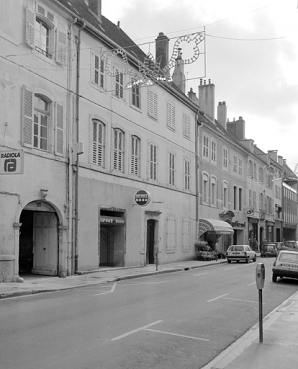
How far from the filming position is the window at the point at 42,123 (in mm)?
17812

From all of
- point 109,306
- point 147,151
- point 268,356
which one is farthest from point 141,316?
point 147,151

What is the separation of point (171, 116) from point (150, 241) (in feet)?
26.7

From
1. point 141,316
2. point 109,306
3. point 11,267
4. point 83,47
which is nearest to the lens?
point 141,316

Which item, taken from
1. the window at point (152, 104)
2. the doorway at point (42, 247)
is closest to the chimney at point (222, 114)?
the window at point (152, 104)

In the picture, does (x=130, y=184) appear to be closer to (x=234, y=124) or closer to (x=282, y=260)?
(x=282, y=260)

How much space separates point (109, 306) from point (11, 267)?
625 cm

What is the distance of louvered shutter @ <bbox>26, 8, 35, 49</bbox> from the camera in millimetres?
17938

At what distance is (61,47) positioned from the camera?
19984 mm

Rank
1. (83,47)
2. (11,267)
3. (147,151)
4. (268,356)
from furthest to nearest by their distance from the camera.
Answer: (147,151) → (83,47) → (11,267) → (268,356)

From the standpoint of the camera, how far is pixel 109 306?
1169 cm

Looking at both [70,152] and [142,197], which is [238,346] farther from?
[142,197]

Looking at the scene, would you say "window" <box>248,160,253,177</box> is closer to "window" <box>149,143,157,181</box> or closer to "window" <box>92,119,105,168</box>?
"window" <box>149,143,157,181</box>

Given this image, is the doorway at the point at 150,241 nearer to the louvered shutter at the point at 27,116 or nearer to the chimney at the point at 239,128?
the louvered shutter at the point at 27,116

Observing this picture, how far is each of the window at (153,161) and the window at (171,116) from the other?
115 inches
